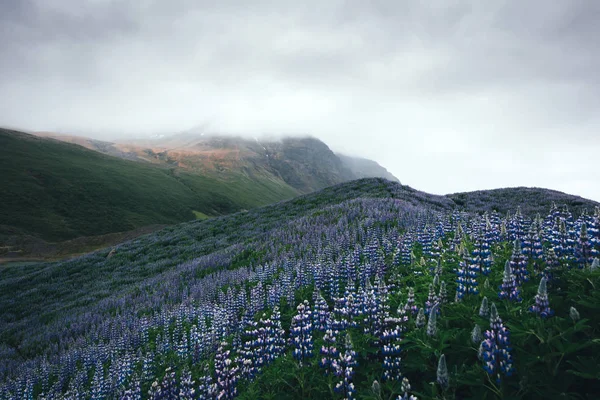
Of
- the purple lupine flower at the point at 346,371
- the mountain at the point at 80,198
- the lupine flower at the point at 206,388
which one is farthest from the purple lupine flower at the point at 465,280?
the mountain at the point at 80,198

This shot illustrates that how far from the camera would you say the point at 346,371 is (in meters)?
4.20

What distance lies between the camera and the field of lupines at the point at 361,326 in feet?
11.6

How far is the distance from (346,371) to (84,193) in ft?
368

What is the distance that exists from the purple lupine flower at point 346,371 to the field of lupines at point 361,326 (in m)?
0.02

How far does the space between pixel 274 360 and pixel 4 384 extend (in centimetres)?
1032

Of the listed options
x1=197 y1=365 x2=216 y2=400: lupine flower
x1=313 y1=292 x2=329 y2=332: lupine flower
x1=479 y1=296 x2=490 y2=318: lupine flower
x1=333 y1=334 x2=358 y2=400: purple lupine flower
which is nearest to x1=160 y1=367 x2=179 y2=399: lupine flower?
x1=197 y1=365 x2=216 y2=400: lupine flower

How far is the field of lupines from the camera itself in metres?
3.55

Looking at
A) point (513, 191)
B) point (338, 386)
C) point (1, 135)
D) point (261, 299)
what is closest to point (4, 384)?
point (261, 299)

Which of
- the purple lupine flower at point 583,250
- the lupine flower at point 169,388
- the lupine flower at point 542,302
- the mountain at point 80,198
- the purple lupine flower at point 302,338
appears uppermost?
the purple lupine flower at point 583,250

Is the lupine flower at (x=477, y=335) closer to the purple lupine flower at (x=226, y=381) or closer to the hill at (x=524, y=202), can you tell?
the purple lupine flower at (x=226, y=381)

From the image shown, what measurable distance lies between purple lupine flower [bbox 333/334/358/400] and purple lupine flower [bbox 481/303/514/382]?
158cm

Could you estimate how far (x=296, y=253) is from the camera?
1340cm

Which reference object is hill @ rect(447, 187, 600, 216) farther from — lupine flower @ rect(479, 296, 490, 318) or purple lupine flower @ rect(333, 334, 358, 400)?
purple lupine flower @ rect(333, 334, 358, 400)

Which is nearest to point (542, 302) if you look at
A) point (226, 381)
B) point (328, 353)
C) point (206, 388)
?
point (328, 353)
